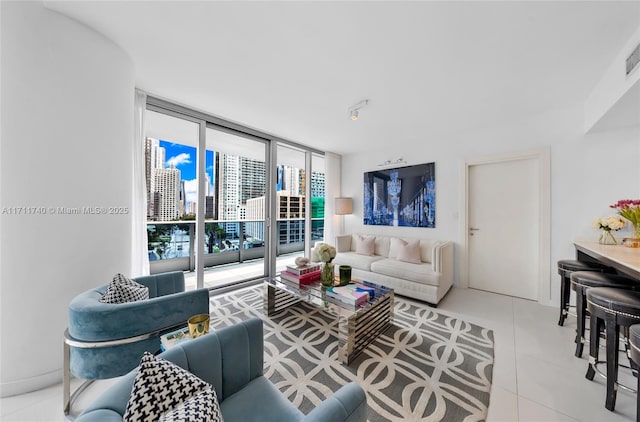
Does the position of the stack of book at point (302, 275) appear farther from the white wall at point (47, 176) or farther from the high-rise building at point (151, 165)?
the high-rise building at point (151, 165)

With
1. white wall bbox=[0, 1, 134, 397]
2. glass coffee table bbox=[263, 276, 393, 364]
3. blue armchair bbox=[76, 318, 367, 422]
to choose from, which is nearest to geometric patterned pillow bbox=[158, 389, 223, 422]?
blue armchair bbox=[76, 318, 367, 422]

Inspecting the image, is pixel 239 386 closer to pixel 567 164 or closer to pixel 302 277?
pixel 302 277

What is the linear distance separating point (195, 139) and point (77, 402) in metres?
2.94

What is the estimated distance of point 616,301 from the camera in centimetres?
142

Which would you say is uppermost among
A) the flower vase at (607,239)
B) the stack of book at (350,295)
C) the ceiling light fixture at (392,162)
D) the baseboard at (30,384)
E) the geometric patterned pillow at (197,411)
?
the ceiling light fixture at (392,162)

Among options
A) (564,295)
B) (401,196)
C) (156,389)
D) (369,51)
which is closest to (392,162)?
(401,196)

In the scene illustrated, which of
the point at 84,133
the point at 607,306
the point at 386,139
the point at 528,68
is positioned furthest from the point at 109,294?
the point at 386,139

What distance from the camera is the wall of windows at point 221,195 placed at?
3.08m

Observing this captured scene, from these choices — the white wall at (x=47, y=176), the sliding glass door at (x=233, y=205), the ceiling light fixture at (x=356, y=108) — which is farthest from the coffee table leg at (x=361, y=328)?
the sliding glass door at (x=233, y=205)

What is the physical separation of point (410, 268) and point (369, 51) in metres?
2.69

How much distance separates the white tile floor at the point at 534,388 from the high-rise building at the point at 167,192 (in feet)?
6.29

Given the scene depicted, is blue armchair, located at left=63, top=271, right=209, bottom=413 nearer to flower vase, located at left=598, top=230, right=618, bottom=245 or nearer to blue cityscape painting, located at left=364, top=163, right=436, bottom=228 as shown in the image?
blue cityscape painting, located at left=364, top=163, right=436, bottom=228

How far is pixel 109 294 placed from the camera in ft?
4.86

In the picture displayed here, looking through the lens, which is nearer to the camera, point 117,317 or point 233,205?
point 117,317
